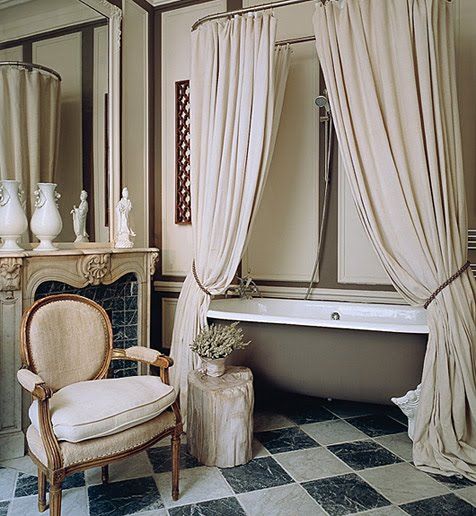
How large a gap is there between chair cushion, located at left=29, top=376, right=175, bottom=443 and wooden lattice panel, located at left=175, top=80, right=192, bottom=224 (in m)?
1.88

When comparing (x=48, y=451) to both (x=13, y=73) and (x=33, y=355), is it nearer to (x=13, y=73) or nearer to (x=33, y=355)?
(x=33, y=355)

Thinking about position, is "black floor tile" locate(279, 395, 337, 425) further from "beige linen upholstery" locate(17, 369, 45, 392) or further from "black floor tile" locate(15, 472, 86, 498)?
"beige linen upholstery" locate(17, 369, 45, 392)

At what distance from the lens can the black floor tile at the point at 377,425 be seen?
2.90 m

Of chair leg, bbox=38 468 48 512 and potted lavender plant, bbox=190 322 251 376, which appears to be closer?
chair leg, bbox=38 468 48 512

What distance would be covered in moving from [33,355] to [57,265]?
0.71 m

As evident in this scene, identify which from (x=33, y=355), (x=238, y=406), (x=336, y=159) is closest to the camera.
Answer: (x=33, y=355)

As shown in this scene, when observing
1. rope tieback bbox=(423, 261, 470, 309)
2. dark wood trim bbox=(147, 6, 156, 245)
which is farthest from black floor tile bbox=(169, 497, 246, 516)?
dark wood trim bbox=(147, 6, 156, 245)

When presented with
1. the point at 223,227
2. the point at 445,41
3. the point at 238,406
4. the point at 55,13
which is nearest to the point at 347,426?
the point at 238,406

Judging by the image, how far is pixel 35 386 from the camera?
5.93 ft

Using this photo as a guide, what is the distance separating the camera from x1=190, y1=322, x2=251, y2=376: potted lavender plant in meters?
2.54

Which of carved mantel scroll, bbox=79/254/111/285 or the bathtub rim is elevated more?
carved mantel scroll, bbox=79/254/111/285

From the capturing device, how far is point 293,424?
3.02m

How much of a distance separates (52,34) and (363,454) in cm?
284

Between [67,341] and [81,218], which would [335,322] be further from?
[81,218]
